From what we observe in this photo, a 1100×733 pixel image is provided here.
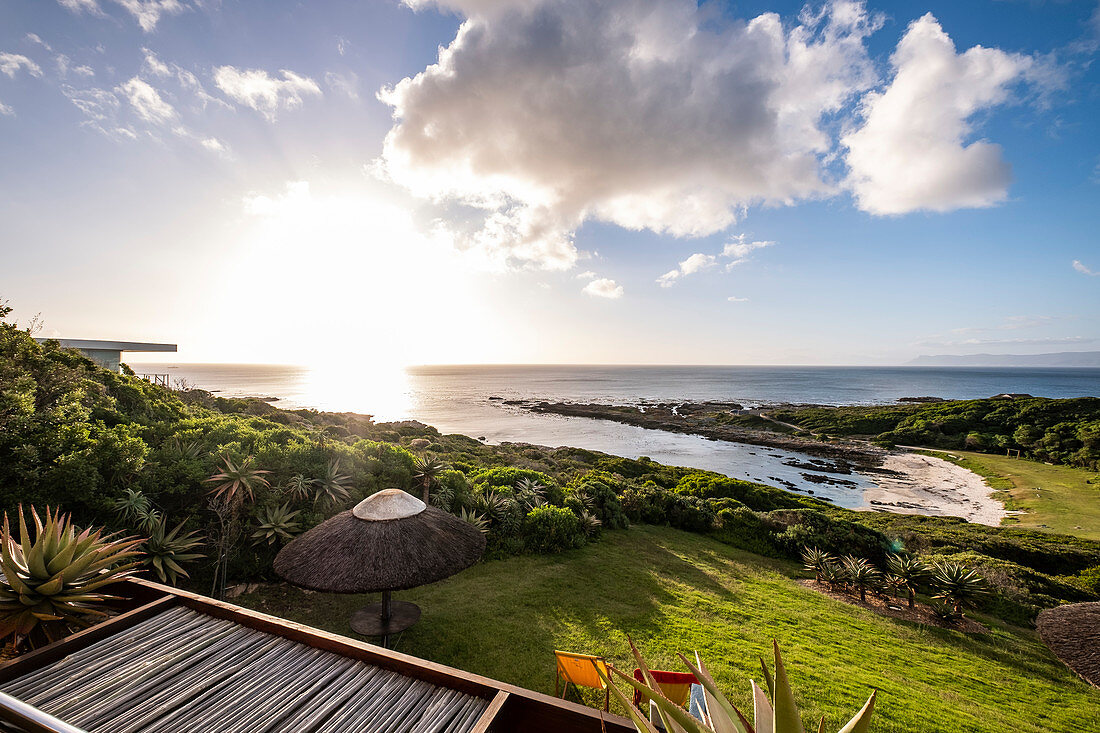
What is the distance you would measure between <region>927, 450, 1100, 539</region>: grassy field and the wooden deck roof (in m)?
34.6

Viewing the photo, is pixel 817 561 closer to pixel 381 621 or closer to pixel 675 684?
pixel 675 684

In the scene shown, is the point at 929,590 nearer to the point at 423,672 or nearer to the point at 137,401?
the point at 423,672

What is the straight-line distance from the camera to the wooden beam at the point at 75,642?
2.78 metres

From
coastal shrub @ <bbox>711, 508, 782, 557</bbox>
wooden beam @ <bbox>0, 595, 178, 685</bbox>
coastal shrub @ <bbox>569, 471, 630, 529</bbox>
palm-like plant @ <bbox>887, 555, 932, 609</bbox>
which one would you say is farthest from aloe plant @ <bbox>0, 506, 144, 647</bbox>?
coastal shrub @ <bbox>711, 508, 782, 557</bbox>

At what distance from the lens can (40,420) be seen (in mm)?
7746

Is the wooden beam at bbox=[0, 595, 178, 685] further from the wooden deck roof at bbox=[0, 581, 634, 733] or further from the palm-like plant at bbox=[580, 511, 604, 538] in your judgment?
the palm-like plant at bbox=[580, 511, 604, 538]

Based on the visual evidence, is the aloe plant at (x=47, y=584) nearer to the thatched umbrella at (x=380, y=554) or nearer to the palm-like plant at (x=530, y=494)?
the thatched umbrella at (x=380, y=554)

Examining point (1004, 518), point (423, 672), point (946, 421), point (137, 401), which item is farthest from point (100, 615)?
point (946, 421)

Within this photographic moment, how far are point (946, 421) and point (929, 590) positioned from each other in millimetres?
59965

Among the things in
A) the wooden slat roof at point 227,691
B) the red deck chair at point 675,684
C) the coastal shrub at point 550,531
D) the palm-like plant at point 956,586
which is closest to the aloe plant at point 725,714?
the wooden slat roof at point 227,691

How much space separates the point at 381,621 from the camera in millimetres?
6938

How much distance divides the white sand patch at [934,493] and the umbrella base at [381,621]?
34613 mm

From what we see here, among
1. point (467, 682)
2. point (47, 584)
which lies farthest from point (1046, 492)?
point (47, 584)

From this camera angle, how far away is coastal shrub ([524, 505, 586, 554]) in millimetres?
12102
